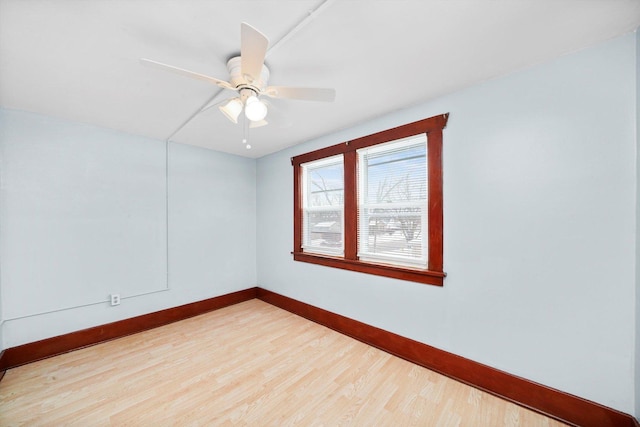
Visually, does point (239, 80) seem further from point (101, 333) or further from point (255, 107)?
point (101, 333)

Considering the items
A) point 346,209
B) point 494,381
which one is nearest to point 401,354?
point 494,381

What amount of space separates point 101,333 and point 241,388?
1.91 metres

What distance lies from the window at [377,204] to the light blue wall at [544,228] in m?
0.13

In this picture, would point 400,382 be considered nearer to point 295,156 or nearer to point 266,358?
point 266,358

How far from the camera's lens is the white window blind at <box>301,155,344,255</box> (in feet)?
10.1

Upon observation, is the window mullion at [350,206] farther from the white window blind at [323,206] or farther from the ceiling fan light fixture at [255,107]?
the ceiling fan light fixture at [255,107]

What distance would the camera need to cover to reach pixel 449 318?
6.79 feet

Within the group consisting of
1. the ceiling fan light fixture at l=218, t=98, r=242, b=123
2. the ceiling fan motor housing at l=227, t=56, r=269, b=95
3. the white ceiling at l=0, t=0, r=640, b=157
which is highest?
the white ceiling at l=0, t=0, r=640, b=157

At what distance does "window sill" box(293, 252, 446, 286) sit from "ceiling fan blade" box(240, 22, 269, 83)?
6.57 feet

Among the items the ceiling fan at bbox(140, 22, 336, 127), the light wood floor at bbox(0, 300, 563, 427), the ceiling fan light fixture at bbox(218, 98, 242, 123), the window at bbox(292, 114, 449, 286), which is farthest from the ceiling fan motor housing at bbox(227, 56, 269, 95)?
the light wood floor at bbox(0, 300, 563, 427)

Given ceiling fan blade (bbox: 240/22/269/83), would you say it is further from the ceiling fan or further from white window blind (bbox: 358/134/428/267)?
white window blind (bbox: 358/134/428/267)

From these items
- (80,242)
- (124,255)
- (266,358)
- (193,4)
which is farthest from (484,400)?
(80,242)

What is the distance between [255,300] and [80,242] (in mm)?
2350

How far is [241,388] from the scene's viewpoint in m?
1.94
